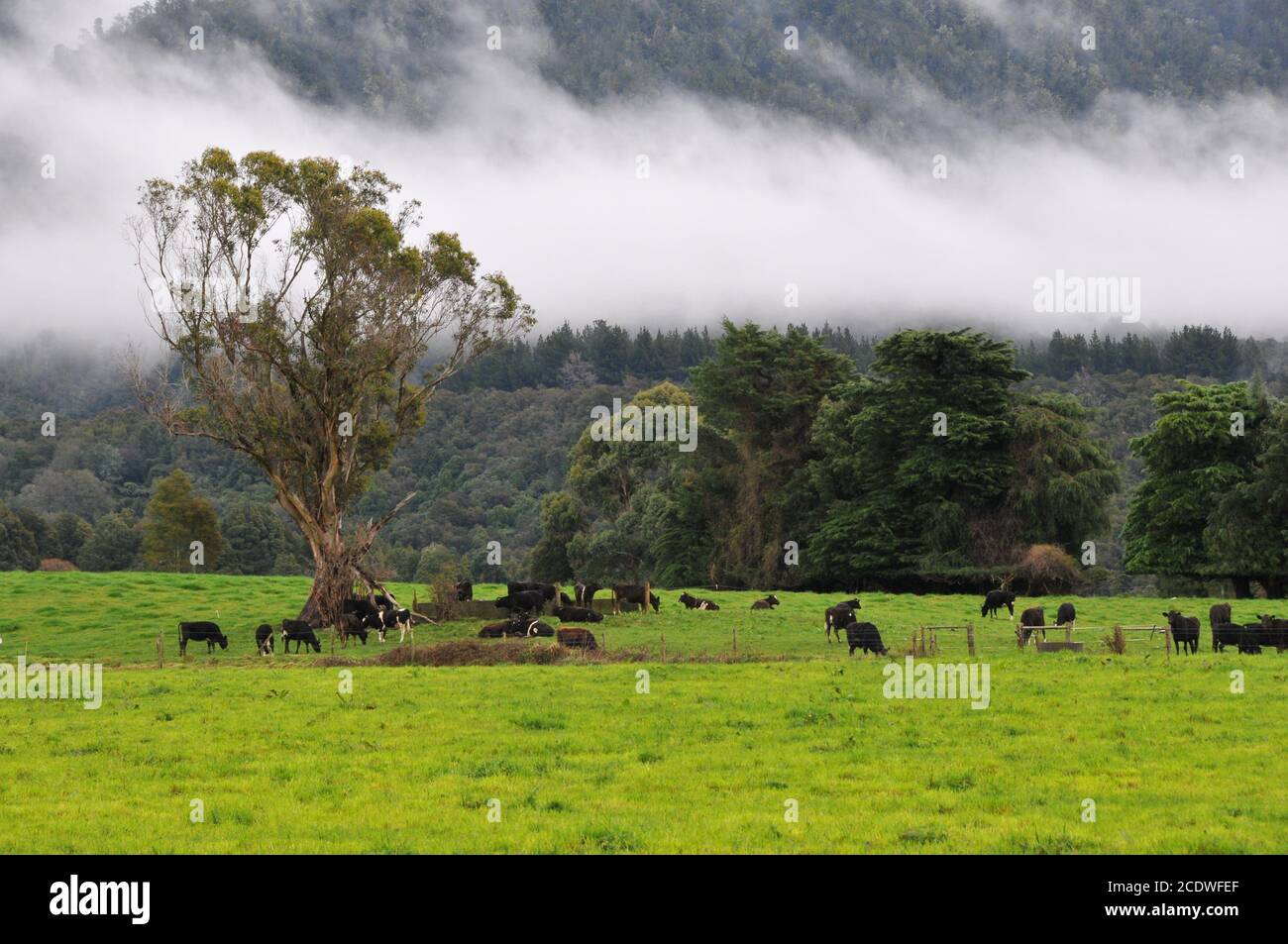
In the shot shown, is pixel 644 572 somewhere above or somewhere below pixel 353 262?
→ below

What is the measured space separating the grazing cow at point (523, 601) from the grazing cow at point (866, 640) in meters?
13.6

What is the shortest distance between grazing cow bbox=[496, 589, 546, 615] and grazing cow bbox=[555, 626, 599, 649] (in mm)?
8563

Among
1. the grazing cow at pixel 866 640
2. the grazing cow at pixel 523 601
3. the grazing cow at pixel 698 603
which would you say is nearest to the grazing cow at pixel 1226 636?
the grazing cow at pixel 866 640

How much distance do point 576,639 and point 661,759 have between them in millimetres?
16959

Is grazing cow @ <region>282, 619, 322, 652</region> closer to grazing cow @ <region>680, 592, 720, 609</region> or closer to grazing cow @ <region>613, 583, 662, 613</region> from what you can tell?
grazing cow @ <region>613, 583, 662, 613</region>

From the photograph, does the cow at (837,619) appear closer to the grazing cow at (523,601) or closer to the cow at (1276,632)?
the grazing cow at (523,601)

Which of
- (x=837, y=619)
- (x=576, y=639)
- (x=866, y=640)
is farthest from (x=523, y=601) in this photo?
(x=866, y=640)

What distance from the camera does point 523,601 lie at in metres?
45.6

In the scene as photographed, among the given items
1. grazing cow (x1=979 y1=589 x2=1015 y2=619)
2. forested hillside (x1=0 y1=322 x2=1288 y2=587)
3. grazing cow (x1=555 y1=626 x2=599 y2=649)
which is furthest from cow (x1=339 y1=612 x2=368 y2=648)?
forested hillside (x1=0 y1=322 x2=1288 y2=587)

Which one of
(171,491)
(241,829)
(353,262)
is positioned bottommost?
(241,829)

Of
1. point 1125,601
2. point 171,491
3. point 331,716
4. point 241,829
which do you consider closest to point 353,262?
point 331,716
